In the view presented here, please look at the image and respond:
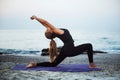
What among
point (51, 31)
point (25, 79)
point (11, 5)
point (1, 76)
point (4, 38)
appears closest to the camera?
point (25, 79)

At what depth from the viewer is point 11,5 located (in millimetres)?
10422

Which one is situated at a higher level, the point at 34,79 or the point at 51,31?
the point at 51,31

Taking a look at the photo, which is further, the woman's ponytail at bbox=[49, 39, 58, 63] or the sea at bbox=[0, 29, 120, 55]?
the sea at bbox=[0, 29, 120, 55]

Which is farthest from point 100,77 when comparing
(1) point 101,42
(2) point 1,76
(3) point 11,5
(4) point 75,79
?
(1) point 101,42

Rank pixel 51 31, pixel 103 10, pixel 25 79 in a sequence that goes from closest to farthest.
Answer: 1. pixel 25 79
2. pixel 51 31
3. pixel 103 10

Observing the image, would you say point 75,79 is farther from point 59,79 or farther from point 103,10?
point 103,10

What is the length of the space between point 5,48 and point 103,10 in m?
6.04

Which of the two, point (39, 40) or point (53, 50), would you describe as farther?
point (39, 40)

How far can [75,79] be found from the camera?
346 cm

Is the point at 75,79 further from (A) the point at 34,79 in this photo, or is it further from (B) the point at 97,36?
(B) the point at 97,36

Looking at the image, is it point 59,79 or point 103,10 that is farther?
point 103,10

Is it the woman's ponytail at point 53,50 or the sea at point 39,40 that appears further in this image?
the sea at point 39,40

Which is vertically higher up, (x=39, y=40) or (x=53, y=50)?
(x=53, y=50)

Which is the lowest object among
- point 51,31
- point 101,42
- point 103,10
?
point 101,42
